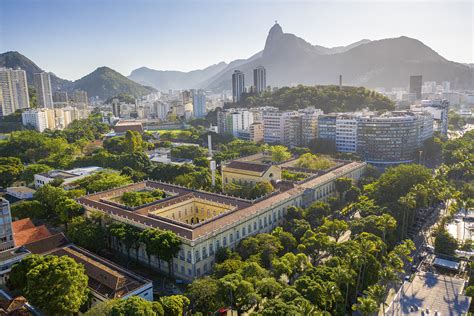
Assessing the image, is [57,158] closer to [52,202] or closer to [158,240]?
[52,202]

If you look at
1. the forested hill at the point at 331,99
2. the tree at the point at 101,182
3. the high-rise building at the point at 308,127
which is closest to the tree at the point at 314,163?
the tree at the point at 101,182

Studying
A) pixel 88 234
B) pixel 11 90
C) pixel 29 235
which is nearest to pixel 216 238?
pixel 88 234

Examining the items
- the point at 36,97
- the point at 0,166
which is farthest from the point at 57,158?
the point at 36,97

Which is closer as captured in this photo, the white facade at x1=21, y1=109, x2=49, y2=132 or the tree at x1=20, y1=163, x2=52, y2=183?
the tree at x1=20, y1=163, x2=52, y2=183

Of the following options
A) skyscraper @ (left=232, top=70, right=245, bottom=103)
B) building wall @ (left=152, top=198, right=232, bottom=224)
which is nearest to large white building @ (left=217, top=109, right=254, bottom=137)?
skyscraper @ (left=232, top=70, right=245, bottom=103)

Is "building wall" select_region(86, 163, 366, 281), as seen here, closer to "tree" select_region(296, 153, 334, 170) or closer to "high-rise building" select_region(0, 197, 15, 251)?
"high-rise building" select_region(0, 197, 15, 251)

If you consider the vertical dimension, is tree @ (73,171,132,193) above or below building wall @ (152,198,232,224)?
above

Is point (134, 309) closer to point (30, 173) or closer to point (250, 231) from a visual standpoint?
point (250, 231)
